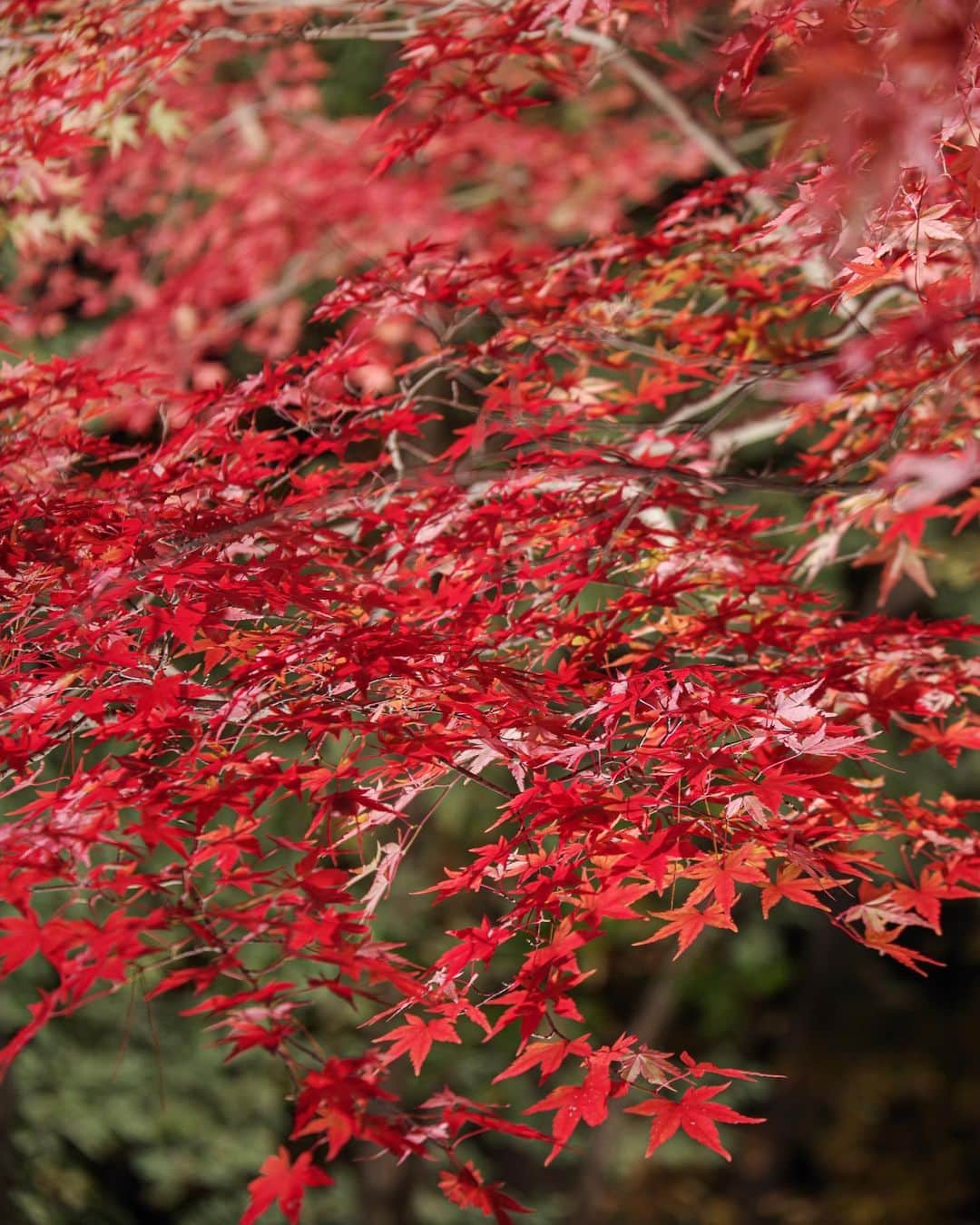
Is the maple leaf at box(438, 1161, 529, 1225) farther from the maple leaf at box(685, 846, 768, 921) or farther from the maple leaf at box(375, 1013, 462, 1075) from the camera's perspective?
the maple leaf at box(685, 846, 768, 921)

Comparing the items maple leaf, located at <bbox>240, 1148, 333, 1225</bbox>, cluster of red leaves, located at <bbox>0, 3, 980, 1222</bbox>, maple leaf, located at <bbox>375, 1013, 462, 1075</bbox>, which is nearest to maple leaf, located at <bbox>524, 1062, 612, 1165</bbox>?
cluster of red leaves, located at <bbox>0, 3, 980, 1222</bbox>

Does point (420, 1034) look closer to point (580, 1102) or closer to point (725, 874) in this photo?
point (580, 1102)

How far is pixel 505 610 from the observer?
2033 millimetres

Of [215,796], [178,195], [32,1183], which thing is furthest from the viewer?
[178,195]

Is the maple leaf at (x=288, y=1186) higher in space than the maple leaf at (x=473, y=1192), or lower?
higher

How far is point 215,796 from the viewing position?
1496 mm

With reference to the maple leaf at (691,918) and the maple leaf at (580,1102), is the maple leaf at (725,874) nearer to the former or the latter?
the maple leaf at (691,918)

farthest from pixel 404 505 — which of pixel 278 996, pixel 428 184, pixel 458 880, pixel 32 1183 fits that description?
pixel 428 184

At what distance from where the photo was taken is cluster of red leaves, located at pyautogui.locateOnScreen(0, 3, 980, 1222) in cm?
149

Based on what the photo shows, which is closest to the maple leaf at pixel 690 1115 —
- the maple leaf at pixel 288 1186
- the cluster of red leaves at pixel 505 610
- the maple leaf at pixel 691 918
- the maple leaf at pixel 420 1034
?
the cluster of red leaves at pixel 505 610

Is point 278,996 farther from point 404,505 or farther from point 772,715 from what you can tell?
point 404,505

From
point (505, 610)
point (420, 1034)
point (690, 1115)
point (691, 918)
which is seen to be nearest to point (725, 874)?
point (691, 918)

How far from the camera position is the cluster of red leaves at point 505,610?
149 centimetres

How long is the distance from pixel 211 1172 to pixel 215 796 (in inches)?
184
